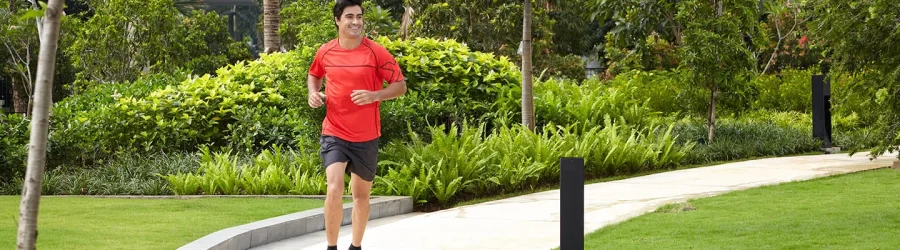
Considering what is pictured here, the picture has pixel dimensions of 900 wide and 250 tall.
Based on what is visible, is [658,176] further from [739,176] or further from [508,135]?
[508,135]

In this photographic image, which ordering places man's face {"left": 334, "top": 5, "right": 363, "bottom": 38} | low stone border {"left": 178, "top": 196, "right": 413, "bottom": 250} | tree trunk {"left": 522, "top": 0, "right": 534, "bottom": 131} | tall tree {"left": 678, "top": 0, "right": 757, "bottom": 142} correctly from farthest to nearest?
tall tree {"left": 678, "top": 0, "right": 757, "bottom": 142}, tree trunk {"left": 522, "top": 0, "right": 534, "bottom": 131}, low stone border {"left": 178, "top": 196, "right": 413, "bottom": 250}, man's face {"left": 334, "top": 5, "right": 363, "bottom": 38}

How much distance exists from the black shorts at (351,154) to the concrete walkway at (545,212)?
1.16m

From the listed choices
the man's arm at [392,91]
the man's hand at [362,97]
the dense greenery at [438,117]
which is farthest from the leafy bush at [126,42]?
the man's hand at [362,97]

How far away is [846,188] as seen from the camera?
11.8 m

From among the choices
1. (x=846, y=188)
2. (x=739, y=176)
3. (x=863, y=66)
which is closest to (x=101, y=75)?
(x=739, y=176)

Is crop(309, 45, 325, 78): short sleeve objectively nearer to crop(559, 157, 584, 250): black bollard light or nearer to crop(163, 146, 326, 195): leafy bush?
crop(559, 157, 584, 250): black bollard light

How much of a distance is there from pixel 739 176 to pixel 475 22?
13802 mm

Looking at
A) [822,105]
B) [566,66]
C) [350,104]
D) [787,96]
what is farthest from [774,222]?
[566,66]

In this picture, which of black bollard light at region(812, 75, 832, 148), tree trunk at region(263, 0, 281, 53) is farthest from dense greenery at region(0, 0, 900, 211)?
tree trunk at region(263, 0, 281, 53)

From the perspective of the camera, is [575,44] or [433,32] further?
[575,44]

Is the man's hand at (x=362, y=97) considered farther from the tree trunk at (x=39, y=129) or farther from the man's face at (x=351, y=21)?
the tree trunk at (x=39, y=129)

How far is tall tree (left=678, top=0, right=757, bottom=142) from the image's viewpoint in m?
16.0

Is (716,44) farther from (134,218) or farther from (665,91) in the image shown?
(134,218)

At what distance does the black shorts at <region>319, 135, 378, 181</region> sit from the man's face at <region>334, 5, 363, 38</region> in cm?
68
